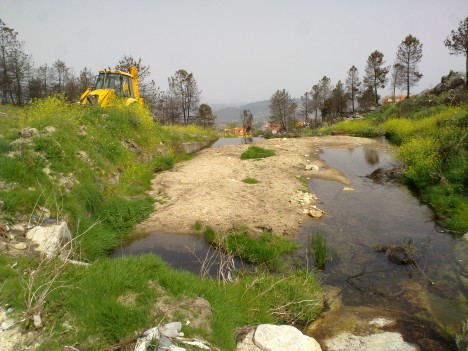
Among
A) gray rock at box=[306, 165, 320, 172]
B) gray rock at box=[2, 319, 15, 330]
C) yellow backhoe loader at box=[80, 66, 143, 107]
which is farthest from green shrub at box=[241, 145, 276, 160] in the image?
gray rock at box=[2, 319, 15, 330]

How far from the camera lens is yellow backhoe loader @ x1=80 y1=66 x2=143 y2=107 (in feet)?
49.7

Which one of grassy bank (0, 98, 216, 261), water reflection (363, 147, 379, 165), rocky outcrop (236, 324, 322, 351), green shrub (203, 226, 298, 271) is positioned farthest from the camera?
water reflection (363, 147, 379, 165)

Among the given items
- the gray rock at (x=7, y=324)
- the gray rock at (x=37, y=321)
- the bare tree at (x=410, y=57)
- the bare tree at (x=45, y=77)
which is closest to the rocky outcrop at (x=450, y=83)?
the bare tree at (x=410, y=57)

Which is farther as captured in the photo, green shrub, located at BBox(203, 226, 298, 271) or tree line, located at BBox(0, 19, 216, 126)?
tree line, located at BBox(0, 19, 216, 126)

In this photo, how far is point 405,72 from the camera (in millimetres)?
46375

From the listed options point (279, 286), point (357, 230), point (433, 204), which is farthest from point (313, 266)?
point (433, 204)

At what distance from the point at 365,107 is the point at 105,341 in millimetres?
54932

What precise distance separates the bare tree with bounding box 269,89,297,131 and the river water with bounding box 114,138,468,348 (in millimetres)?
40821

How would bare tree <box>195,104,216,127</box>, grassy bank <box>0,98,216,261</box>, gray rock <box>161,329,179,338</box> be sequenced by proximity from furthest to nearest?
bare tree <box>195,104,216,127</box> → grassy bank <box>0,98,216,261</box> → gray rock <box>161,329,179,338</box>

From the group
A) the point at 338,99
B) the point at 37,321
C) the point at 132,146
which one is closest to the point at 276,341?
the point at 37,321

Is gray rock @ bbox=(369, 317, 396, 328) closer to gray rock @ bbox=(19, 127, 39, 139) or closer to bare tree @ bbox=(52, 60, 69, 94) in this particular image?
gray rock @ bbox=(19, 127, 39, 139)

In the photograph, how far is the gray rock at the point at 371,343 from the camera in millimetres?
4555

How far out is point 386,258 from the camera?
7199 millimetres

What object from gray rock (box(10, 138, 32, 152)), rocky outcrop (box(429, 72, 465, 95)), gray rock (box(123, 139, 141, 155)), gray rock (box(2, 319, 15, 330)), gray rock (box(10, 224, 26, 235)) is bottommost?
gray rock (box(2, 319, 15, 330))
